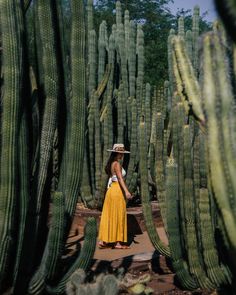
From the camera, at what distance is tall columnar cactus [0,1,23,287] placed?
5074 millimetres

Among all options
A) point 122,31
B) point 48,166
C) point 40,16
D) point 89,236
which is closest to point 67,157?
point 48,166

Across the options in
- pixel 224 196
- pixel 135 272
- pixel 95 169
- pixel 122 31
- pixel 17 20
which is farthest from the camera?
pixel 122 31

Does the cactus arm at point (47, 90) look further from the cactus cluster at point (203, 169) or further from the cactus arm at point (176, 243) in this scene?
the cactus arm at point (176, 243)

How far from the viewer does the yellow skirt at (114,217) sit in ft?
31.7

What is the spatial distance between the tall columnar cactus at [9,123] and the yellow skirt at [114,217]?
14.9 ft

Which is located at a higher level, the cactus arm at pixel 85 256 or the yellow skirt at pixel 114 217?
the yellow skirt at pixel 114 217

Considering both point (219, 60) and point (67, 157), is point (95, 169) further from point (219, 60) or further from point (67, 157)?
point (219, 60)

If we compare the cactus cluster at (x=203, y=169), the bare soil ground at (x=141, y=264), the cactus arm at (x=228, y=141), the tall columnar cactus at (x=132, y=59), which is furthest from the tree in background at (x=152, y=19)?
the cactus arm at (x=228, y=141)

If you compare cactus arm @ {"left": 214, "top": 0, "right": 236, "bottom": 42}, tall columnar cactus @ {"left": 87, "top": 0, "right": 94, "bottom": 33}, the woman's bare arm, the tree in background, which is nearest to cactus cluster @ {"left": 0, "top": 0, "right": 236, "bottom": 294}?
cactus arm @ {"left": 214, "top": 0, "right": 236, "bottom": 42}

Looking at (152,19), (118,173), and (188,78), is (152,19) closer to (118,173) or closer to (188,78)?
(118,173)

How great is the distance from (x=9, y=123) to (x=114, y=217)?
4.87 m

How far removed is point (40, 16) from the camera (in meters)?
5.49

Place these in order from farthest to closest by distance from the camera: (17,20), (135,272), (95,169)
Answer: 1. (95,169)
2. (135,272)
3. (17,20)

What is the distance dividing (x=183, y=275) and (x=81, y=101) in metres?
1.90
